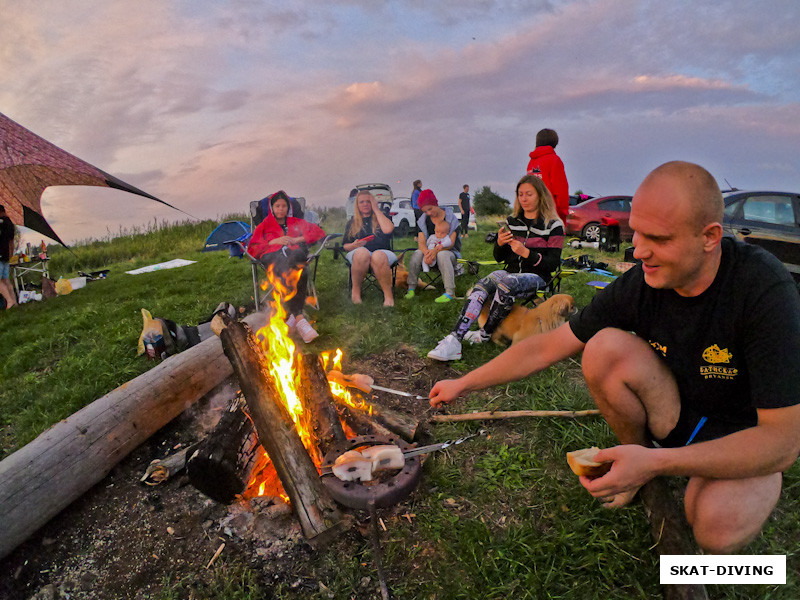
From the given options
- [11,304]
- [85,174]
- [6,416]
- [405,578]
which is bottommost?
[405,578]

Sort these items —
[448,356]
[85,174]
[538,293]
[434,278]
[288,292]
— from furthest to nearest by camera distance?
[434,278]
[288,292]
[538,293]
[448,356]
[85,174]

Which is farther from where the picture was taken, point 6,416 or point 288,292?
point 288,292

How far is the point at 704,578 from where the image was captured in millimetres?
2004

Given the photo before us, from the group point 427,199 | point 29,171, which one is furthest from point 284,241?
point 29,171

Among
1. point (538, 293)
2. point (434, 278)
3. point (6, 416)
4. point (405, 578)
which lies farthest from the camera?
point (434, 278)

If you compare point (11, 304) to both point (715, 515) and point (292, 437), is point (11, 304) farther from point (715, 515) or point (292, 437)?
point (715, 515)

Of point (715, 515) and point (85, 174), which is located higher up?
point (85, 174)

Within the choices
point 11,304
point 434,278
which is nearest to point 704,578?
point 434,278

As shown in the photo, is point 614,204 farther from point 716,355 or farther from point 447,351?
point 716,355

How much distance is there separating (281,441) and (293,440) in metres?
0.07

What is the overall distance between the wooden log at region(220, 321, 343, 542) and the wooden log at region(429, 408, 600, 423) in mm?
1220

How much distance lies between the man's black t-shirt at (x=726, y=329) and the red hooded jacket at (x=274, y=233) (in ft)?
16.0

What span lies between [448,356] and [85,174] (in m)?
3.30

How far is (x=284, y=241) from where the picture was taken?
637cm
